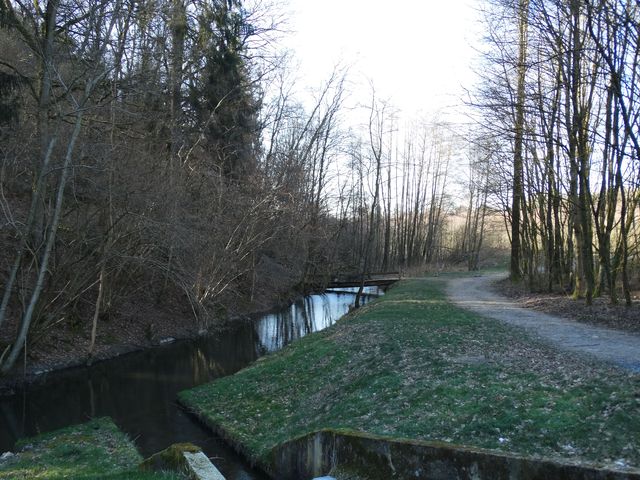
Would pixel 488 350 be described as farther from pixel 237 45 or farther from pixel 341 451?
pixel 237 45

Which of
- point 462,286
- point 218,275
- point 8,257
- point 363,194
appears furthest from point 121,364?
point 363,194

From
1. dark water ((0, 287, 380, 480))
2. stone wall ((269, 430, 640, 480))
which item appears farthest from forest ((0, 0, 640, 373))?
stone wall ((269, 430, 640, 480))

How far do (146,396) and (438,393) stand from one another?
28.1 feet

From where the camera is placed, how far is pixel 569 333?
12102 millimetres

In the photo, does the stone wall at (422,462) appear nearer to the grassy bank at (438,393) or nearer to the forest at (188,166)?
the grassy bank at (438,393)

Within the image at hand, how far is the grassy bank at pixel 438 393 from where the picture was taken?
20.6 feet

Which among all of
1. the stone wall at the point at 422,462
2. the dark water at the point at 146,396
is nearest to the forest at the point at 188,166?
the dark water at the point at 146,396

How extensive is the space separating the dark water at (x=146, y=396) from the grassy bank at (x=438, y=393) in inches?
22.5

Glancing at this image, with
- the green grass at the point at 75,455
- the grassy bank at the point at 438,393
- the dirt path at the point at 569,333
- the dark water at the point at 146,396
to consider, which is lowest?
the dark water at the point at 146,396

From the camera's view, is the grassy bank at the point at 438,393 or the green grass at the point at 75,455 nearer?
the grassy bank at the point at 438,393

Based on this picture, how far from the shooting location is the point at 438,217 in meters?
59.1

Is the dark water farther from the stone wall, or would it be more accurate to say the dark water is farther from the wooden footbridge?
the wooden footbridge

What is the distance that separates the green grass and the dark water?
2.02ft

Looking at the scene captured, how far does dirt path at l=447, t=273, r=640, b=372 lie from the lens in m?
9.38
